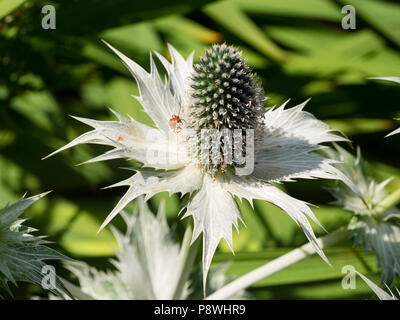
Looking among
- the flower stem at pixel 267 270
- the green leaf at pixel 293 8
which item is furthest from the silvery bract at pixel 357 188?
the green leaf at pixel 293 8

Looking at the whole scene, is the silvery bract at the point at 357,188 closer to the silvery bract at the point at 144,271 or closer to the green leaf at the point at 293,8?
the silvery bract at the point at 144,271

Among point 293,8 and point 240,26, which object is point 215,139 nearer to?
point 240,26

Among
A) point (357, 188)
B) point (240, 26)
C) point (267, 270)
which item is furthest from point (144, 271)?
point (240, 26)

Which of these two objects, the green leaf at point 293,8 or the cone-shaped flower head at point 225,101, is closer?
the cone-shaped flower head at point 225,101

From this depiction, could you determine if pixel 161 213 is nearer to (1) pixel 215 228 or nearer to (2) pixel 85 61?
(1) pixel 215 228

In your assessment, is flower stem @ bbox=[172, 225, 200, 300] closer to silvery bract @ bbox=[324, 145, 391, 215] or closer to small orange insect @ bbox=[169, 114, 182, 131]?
small orange insect @ bbox=[169, 114, 182, 131]

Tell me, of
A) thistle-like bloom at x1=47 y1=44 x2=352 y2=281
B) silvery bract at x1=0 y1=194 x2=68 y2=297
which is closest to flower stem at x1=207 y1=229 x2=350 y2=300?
thistle-like bloom at x1=47 y1=44 x2=352 y2=281
